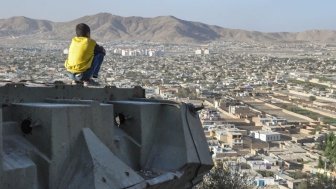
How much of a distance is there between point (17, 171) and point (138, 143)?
153cm

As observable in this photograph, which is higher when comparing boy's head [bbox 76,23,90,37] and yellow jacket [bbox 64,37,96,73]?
boy's head [bbox 76,23,90,37]

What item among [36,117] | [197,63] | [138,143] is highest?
[36,117]

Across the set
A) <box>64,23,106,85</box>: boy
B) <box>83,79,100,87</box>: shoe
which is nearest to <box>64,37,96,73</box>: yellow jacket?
<box>64,23,106,85</box>: boy

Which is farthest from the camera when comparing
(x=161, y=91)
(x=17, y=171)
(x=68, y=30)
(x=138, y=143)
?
(x=68, y=30)

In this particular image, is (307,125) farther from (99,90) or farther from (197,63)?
(197,63)

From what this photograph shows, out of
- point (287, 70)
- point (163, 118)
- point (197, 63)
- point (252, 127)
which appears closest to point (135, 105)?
point (163, 118)

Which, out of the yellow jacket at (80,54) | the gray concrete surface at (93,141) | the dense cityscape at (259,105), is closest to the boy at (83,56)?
the yellow jacket at (80,54)

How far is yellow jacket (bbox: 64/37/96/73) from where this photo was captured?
5426mm

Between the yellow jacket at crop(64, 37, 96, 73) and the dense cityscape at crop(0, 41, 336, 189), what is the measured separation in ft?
0.61

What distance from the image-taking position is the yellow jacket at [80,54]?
5426mm

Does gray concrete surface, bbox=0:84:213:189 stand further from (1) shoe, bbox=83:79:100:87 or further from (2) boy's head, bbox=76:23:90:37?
(2) boy's head, bbox=76:23:90:37

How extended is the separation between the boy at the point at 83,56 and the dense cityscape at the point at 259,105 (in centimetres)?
14

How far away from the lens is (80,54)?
5.45 metres

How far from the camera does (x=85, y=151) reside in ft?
13.6
